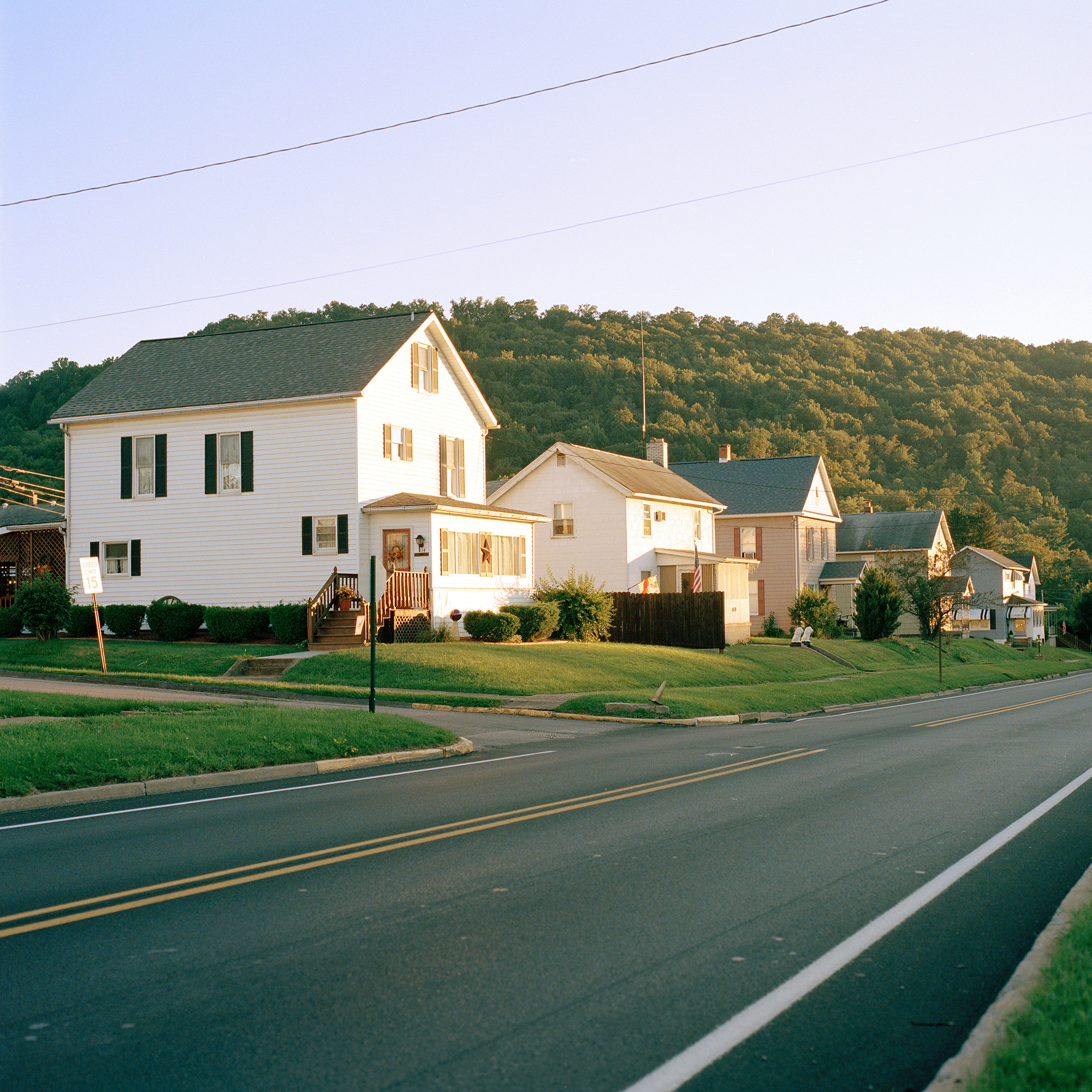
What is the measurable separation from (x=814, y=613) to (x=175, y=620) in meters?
30.1

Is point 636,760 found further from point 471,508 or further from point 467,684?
point 471,508

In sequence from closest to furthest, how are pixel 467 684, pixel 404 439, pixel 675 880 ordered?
1. pixel 675 880
2. pixel 467 684
3. pixel 404 439

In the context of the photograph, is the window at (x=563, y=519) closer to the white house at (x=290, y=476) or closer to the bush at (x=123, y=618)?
the white house at (x=290, y=476)

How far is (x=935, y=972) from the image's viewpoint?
18.9 ft

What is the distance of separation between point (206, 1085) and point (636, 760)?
1149 cm

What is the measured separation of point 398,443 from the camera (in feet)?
122

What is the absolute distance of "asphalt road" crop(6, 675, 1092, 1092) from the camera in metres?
4.62

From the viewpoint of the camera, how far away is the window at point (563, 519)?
1900 inches

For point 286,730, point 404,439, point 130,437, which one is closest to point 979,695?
point 404,439

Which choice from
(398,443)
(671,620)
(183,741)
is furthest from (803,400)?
(183,741)

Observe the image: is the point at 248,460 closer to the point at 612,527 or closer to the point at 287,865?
the point at 612,527

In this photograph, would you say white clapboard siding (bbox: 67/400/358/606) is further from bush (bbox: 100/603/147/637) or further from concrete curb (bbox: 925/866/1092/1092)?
concrete curb (bbox: 925/866/1092/1092)

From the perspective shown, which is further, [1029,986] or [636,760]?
[636,760]

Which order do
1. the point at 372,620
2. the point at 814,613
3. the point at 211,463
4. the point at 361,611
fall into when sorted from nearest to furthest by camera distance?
the point at 372,620
the point at 361,611
the point at 211,463
the point at 814,613
